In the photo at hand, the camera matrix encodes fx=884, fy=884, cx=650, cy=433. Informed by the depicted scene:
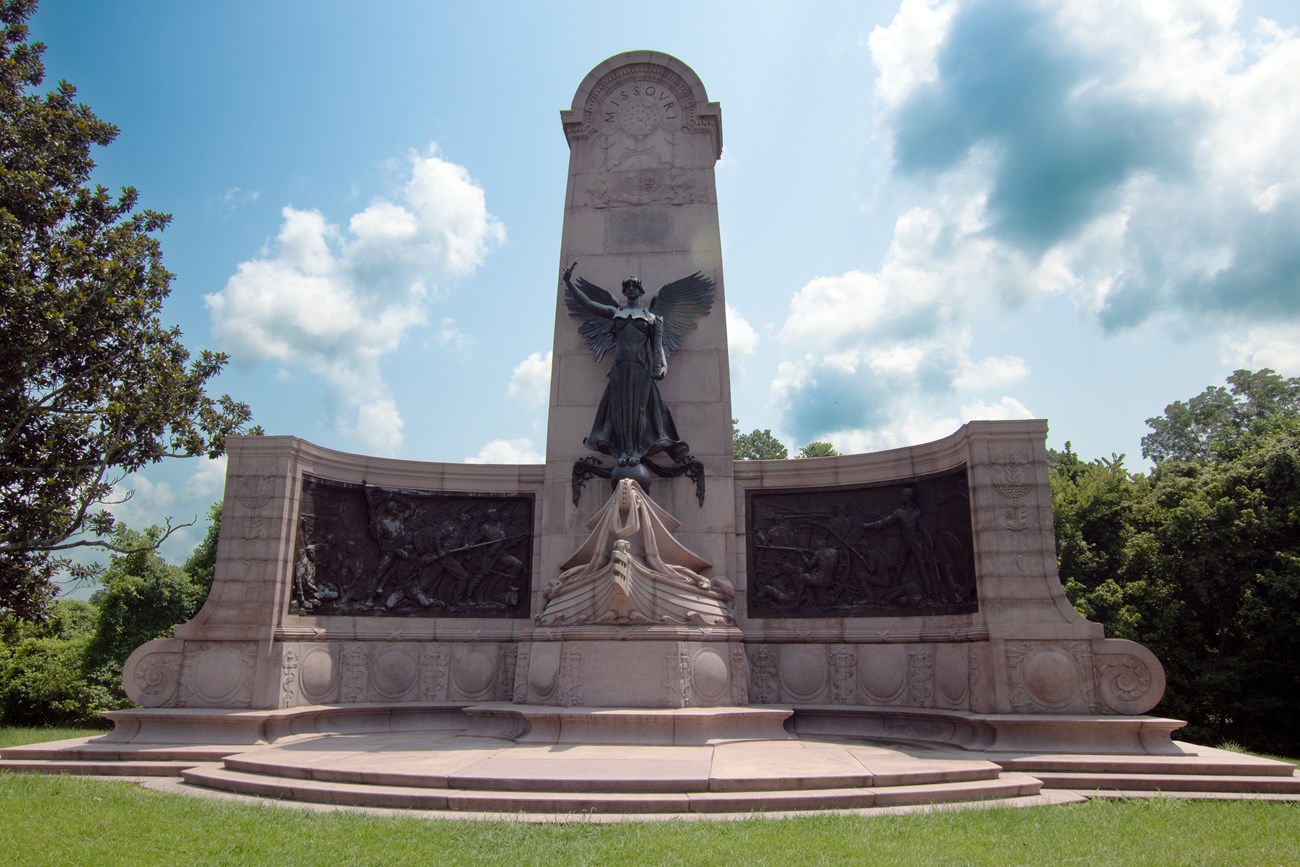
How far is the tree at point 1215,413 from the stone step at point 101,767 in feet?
144

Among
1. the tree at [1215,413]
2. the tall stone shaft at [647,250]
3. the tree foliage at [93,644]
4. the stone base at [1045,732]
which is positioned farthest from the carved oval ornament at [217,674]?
the tree at [1215,413]

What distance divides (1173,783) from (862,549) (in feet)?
19.5

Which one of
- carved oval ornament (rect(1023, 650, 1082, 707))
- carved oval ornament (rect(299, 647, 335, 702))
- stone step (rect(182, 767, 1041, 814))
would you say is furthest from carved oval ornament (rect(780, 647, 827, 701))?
carved oval ornament (rect(299, 647, 335, 702))

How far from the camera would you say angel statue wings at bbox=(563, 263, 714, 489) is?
1538 centimetres

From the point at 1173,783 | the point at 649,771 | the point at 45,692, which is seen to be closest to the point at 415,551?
the point at 649,771

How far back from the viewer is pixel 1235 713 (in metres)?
23.6

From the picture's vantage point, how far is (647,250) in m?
17.2

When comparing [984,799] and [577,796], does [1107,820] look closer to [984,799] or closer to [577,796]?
[984,799]

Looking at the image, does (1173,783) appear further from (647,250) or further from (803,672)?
(647,250)

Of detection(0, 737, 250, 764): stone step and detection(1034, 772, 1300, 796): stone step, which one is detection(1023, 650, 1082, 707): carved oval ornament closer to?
detection(1034, 772, 1300, 796): stone step

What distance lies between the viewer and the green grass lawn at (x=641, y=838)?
258 inches

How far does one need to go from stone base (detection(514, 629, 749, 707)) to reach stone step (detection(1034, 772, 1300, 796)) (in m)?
Answer: 4.50

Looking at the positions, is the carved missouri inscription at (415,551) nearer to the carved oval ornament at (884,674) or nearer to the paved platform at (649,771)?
the paved platform at (649,771)

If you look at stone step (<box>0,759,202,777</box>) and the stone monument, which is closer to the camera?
stone step (<box>0,759,202,777</box>)
